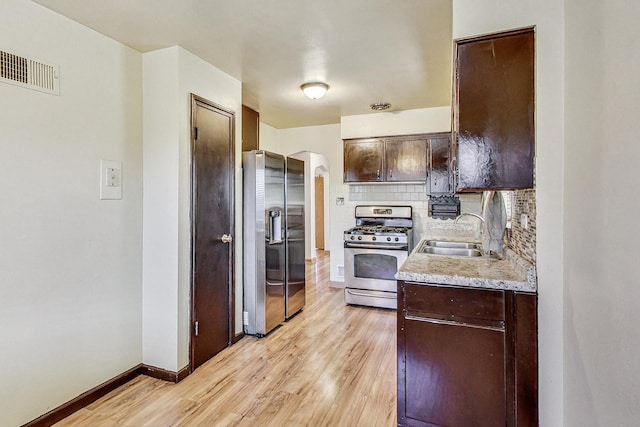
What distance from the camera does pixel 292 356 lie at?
9.40 ft

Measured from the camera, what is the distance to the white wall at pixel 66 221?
71.9 inches

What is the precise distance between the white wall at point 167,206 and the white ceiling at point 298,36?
9.0 inches

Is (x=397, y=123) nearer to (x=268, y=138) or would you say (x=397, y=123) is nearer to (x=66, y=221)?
(x=268, y=138)

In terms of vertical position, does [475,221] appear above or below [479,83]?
below

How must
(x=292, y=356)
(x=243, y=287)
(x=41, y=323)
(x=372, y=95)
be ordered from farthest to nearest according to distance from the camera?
(x=372, y=95)
(x=243, y=287)
(x=292, y=356)
(x=41, y=323)

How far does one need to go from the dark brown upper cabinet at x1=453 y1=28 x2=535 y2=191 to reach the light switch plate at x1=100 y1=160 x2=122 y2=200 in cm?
227

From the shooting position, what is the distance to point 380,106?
4.16 metres

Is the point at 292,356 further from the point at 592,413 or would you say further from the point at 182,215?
the point at 592,413

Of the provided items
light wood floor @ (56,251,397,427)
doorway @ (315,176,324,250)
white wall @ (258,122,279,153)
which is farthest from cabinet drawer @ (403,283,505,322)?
doorway @ (315,176,324,250)

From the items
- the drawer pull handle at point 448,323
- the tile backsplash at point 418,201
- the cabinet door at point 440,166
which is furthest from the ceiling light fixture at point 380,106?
the drawer pull handle at point 448,323

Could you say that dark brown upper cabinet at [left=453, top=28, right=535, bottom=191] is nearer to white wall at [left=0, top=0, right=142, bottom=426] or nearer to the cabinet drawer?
the cabinet drawer

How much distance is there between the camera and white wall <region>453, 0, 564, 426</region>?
5.18ft

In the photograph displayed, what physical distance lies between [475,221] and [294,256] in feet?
7.63

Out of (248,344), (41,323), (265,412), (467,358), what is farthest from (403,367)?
(41,323)
